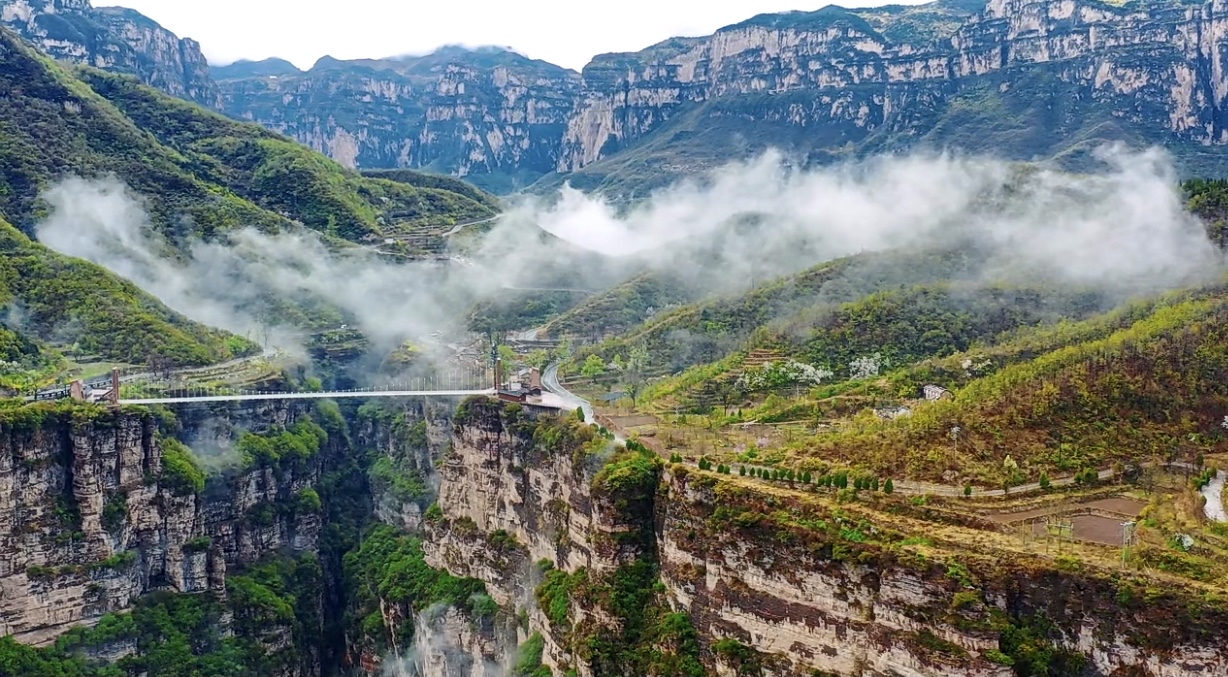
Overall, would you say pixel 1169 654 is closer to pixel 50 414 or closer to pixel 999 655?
pixel 999 655

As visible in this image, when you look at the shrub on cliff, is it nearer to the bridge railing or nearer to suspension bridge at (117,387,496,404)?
suspension bridge at (117,387,496,404)

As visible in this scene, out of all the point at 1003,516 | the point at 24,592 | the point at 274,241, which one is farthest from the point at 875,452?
the point at 274,241

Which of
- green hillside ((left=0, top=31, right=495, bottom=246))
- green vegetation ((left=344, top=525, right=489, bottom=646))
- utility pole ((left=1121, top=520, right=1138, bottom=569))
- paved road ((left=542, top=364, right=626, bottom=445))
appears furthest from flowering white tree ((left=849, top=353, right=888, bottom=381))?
green hillside ((left=0, top=31, right=495, bottom=246))

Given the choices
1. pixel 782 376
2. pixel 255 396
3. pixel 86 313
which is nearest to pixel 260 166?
pixel 86 313

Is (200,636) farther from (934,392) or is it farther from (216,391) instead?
(934,392)

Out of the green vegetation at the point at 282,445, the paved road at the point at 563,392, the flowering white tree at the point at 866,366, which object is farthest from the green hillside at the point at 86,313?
the flowering white tree at the point at 866,366

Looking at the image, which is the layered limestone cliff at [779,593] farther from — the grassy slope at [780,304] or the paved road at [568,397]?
the grassy slope at [780,304]
